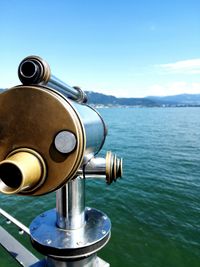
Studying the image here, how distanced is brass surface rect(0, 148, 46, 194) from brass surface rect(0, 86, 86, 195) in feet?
0.07

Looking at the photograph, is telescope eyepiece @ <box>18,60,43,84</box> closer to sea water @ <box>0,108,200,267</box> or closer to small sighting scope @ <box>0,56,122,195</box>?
small sighting scope @ <box>0,56,122,195</box>

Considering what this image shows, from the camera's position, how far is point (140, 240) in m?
8.79

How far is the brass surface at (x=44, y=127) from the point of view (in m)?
0.77

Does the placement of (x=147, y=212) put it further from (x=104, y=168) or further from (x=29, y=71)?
(x=29, y=71)

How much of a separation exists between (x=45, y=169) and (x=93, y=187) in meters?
13.2

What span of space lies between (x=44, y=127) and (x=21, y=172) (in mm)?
172

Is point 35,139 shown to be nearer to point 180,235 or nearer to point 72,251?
point 72,251

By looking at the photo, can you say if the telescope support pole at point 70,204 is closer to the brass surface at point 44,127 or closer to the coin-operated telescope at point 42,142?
the coin-operated telescope at point 42,142

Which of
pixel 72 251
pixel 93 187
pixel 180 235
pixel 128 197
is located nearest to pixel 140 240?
pixel 180 235

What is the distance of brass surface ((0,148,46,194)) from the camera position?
2.24 feet

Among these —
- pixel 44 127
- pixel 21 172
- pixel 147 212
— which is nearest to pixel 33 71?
pixel 44 127

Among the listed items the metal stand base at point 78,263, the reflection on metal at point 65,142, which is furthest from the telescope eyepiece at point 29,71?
the metal stand base at point 78,263

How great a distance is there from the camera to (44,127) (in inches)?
30.8

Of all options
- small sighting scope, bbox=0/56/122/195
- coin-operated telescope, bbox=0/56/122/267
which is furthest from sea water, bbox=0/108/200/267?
small sighting scope, bbox=0/56/122/195
